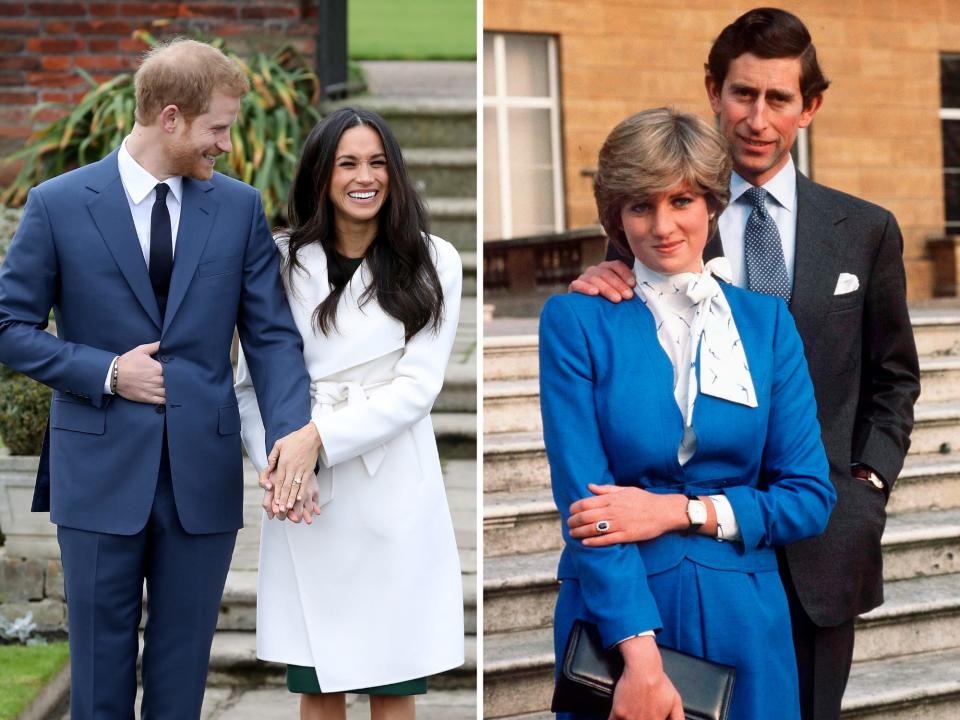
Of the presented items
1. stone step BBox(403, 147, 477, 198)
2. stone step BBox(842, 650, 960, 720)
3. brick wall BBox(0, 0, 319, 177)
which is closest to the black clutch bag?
stone step BBox(842, 650, 960, 720)

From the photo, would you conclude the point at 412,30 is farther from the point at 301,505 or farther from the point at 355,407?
the point at 301,505

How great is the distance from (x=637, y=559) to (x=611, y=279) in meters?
0.49

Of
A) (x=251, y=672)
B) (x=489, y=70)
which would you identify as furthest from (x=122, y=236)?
(x=489, y=70)

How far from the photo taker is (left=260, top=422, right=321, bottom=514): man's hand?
2535mm

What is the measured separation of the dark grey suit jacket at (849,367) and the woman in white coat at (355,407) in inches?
20.4

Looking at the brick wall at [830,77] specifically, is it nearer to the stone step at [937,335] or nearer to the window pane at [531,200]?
the window pane at [531,200]

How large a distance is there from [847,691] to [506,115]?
638 centimetres

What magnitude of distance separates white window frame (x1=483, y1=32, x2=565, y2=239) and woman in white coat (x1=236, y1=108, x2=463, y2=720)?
21.2 feet

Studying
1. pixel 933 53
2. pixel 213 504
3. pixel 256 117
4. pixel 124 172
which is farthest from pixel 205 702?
pixel 933 53

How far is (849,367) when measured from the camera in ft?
8.04

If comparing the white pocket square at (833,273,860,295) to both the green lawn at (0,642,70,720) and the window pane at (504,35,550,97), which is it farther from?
the window pane at (504,35,550,97)

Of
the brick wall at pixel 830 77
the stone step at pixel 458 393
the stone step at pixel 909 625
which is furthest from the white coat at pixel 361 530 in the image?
the brick wall at pixel 830 77

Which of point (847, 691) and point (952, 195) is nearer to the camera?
point (847, 691)

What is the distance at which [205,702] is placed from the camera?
153 inches
